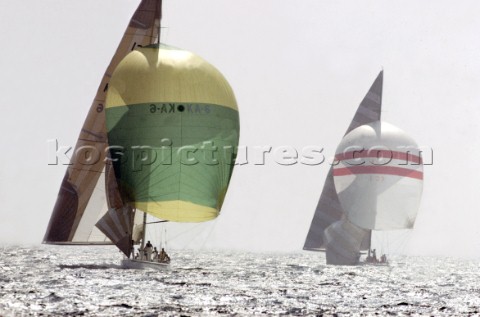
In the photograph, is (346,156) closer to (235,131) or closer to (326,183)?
(326,183)

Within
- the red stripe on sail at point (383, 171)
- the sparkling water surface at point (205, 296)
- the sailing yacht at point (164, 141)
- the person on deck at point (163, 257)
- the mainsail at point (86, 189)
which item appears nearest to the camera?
the sparkling water surface at point (205, 296)

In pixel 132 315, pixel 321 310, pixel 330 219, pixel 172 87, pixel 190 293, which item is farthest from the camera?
pixel 330 219

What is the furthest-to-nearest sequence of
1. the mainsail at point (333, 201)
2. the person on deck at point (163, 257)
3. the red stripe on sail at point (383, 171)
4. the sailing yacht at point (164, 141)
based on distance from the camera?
the mainsail at point (333, 201) → the red stripe on sail at point (383, 171) → the person on deck at point (163, 257) → the sailing yacht at point (164, 141)

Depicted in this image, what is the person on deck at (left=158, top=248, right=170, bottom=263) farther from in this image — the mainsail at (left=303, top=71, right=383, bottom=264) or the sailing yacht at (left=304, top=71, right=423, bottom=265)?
the mainsail at (left=303, top=71, right=383, bottom=264)

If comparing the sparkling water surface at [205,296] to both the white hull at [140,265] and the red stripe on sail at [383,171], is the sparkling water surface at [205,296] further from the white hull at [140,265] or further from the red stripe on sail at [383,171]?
the red stripe on sail at [383,171]

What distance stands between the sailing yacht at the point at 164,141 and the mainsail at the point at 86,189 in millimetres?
2004

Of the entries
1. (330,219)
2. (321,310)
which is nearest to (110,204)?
(321,310)

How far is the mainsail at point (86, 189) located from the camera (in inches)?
1619

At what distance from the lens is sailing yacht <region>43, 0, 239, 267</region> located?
36469mm

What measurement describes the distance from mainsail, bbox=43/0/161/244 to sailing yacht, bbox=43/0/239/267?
6.57ft

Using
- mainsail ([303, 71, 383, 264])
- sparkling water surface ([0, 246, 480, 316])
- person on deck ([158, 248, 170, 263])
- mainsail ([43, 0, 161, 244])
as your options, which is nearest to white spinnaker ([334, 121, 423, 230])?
mainsail ([303, 71, 383, 264])

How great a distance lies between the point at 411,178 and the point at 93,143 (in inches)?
850

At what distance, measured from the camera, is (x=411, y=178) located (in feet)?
178

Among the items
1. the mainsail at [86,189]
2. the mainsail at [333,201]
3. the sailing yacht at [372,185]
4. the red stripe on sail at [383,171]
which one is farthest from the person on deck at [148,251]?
the mainsail at [333,201]
